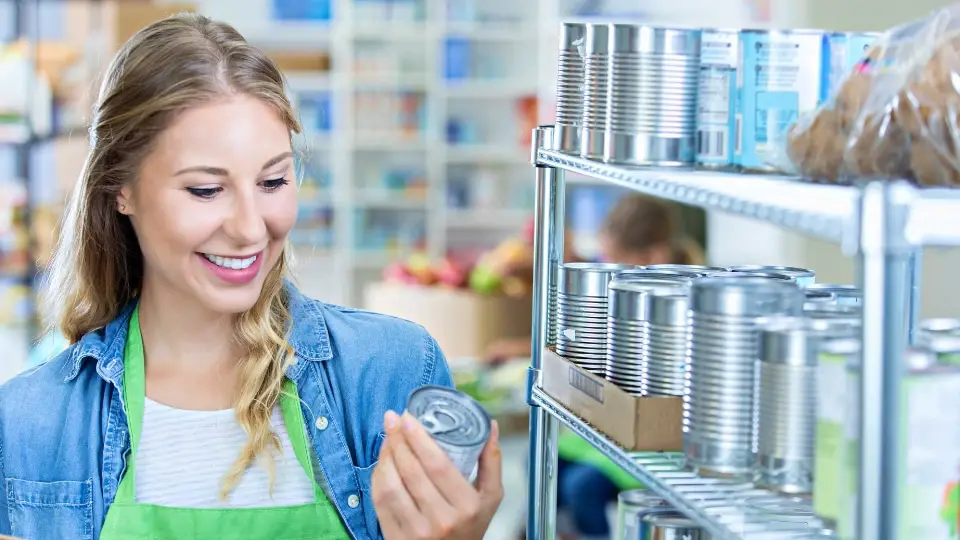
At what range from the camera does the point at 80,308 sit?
2.08m

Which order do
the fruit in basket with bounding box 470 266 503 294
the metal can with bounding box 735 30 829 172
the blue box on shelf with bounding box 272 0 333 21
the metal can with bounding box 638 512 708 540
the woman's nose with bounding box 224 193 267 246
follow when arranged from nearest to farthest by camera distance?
1. the metal can with bounding box 735 30 829 172
2. the metal can with bounding box 638 512 708 540
3. the woman's nose with bounding box 224 193 267 246
4. the fruit in basket with bounding box 470 266 503 294
5. the blue box on shelf with bounding box 272 0 333 21

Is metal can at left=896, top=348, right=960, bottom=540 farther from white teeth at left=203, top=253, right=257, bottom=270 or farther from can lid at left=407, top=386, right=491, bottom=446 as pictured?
white teeth at left=203, top=253, right=257, bottom=270

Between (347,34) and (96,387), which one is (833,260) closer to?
(96,387)

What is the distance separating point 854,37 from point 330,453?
38.0 inches

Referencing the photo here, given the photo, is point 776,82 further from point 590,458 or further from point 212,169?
point 590,458

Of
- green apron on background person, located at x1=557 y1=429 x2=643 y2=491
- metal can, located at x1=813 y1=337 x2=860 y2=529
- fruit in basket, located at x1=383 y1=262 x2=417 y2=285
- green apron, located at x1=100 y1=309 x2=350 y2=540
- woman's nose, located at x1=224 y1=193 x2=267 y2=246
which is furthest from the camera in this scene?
fruit in basket, located at x1=383 y1=262 x2=417 y2=285

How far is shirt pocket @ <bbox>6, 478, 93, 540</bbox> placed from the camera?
1.89 meters

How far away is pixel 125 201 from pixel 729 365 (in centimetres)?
103

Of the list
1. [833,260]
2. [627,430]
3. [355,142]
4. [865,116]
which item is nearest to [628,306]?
[627,430]

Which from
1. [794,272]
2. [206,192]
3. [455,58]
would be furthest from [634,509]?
[455,58]

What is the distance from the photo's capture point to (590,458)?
14.5 feet

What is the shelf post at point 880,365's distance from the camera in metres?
0.95

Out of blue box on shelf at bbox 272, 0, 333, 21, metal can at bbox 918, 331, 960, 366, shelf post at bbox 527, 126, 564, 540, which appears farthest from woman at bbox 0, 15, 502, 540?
blue box on shelf at bbox 272, 0, 333, 21

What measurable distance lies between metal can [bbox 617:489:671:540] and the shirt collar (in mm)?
594
